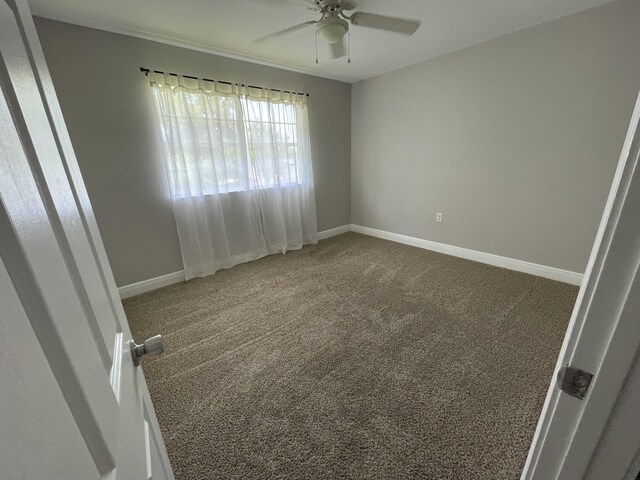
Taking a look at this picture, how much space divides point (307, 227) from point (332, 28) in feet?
8.12

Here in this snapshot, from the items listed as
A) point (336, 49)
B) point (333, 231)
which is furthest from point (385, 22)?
point (333, 231)

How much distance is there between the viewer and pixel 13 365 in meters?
0.23

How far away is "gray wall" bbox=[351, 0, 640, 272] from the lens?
2.18 m

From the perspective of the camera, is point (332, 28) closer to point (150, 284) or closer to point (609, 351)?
point (609, 351)

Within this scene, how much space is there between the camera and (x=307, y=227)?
12.8ft

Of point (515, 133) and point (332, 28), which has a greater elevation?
point (332, 28)

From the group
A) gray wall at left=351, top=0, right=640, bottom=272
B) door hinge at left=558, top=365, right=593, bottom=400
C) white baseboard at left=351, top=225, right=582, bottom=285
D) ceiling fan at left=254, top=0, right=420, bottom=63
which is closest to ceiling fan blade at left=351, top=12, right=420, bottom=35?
ceiling fan at left=254, top=0, right=420, bottom=63

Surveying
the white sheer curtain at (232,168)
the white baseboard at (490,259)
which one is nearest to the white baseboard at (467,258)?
the white baseboard at (490,259)

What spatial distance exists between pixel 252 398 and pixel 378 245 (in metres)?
2.82

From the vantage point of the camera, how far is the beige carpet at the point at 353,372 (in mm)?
1203

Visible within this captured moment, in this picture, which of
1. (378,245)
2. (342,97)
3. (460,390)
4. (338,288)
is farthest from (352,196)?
(460,390)

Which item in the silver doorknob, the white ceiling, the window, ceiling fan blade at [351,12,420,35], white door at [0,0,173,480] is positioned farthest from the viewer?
the window

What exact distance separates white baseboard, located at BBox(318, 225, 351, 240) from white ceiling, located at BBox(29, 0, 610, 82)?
237cm

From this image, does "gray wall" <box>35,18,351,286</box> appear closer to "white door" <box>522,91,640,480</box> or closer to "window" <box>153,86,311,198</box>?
"window" <box>153,86,311,198</box>
